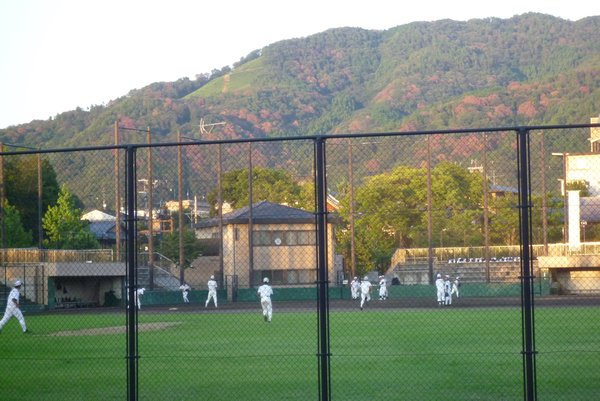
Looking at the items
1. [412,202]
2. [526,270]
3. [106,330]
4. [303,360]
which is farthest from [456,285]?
[526,270]

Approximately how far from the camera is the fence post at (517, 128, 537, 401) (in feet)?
36.3

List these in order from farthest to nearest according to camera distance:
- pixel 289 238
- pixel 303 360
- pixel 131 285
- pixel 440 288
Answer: pixel 440 288, pixel 289 238, pixel 303 360, pixel 131 285

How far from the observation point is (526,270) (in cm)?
1116

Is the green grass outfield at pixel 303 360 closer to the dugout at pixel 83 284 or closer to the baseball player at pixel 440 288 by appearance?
the baseball player at pixel 440 288

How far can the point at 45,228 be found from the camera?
57.8 m

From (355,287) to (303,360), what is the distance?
1100 inches

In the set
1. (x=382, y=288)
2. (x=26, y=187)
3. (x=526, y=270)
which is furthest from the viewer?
(x=26, y=187)

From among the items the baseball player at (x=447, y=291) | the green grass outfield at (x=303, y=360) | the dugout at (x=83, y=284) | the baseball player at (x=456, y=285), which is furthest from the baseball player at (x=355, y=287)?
the green grass outfield at (x=303, y=360)

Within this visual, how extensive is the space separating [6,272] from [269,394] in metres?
31.2

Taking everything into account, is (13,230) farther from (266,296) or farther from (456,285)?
(266,296)

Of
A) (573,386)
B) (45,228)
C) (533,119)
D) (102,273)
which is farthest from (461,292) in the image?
(533,119)

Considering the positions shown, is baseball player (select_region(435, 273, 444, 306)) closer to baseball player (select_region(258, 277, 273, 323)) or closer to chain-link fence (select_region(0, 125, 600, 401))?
chain-link fence (select_region(0, 125, 600, 401))

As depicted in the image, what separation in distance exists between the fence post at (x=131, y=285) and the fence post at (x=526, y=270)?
4.79 metres

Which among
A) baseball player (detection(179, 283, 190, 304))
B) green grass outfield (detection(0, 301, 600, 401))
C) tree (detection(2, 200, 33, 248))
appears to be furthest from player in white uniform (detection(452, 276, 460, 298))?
tree (detection(2, 200, 33, 248))
